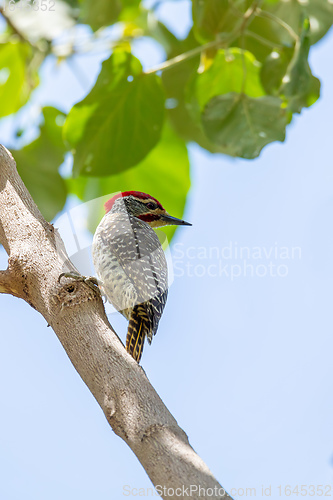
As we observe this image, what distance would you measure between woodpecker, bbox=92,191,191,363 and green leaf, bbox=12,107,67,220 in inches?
14.8

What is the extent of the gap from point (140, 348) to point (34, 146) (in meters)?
1.80

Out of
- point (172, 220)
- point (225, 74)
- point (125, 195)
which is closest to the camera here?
point (225, 74)

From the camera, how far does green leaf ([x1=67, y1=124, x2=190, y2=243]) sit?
399cm

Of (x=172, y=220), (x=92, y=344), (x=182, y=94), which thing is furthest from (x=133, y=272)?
(x=182, y=94)

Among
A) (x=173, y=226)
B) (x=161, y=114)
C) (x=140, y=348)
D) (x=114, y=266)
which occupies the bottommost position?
(x=140, y=348)

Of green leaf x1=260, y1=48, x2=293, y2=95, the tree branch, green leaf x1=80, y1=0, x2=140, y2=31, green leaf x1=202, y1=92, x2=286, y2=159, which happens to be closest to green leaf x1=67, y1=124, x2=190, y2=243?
green leaf x1=202, y1=92, x2=286, y2=159

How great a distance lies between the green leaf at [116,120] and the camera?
11.8ft

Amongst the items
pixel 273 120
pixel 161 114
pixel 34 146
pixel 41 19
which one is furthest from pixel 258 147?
pixel 41 19

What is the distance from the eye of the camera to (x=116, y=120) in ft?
12.1

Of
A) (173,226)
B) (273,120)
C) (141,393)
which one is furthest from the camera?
(173,226)

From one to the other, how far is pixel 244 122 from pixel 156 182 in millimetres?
851

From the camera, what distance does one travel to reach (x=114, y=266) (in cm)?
333

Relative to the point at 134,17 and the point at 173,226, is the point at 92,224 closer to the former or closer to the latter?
the point at 173,226

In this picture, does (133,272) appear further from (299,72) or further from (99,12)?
(99,12)
